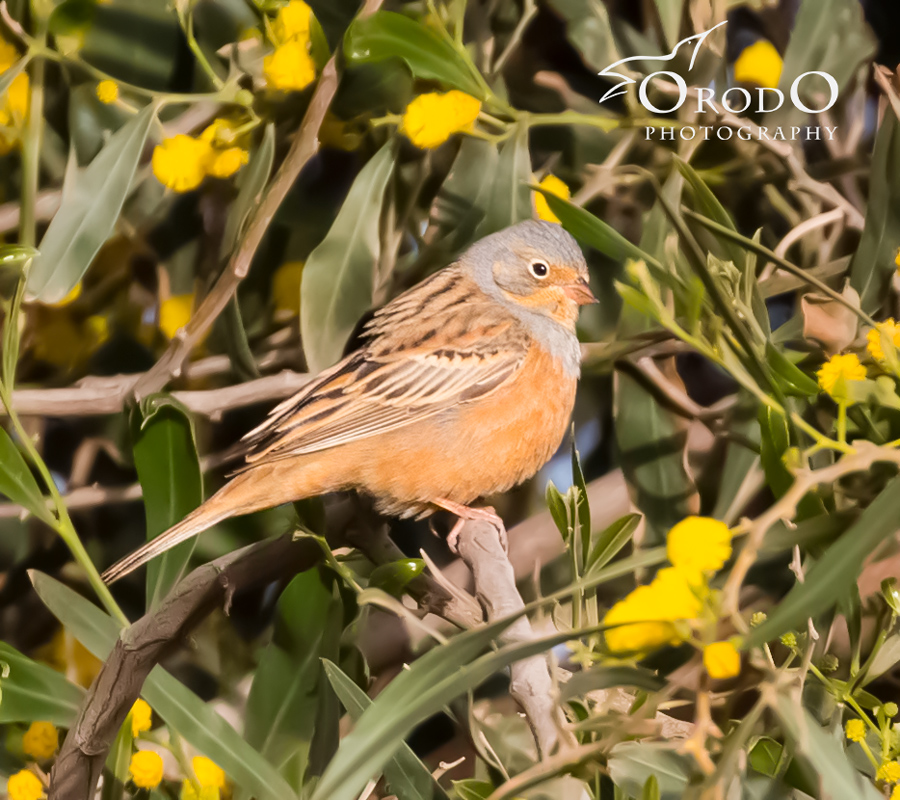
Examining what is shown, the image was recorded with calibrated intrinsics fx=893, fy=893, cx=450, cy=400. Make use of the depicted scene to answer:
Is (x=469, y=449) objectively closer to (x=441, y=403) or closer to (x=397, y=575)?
Answer: (x=441, y=403)

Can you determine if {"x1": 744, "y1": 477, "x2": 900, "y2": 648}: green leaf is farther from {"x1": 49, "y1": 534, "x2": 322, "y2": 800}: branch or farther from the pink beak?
{"x1": 49, "y1": 534, "x2": 322, "y2": 800}: branch

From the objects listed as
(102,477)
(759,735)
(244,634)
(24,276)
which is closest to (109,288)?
(24,276)

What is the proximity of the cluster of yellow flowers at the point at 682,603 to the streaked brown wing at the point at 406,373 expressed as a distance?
53 centimetres

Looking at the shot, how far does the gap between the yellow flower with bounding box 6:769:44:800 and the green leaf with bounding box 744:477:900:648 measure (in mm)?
1057

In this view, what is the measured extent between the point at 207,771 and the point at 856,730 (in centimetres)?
89

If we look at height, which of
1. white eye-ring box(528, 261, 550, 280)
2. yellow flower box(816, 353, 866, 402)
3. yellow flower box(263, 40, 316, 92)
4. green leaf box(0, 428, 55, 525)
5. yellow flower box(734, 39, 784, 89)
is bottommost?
green leaf box(0, 428, 55, 525)

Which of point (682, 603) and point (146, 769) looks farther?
point (146, 769)

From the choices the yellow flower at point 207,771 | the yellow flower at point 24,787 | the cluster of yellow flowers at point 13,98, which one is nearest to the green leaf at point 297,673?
the yellow flower at point 207,771

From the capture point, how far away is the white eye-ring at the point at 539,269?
4.79ft

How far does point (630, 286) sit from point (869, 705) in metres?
0.64

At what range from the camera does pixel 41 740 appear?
139 cm

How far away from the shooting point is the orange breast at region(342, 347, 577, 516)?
139 cm

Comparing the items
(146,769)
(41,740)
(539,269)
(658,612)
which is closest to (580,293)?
(539,269)

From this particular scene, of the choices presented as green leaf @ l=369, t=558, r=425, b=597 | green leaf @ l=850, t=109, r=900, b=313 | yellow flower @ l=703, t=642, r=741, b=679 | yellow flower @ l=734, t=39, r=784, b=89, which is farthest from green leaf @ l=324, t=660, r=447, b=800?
yellow flower @ l=734, t=39, r=784, b=89
